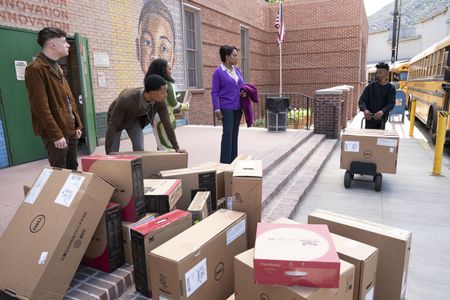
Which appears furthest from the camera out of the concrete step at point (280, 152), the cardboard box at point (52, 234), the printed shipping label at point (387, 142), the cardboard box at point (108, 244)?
the concrete step at point (280, 152)

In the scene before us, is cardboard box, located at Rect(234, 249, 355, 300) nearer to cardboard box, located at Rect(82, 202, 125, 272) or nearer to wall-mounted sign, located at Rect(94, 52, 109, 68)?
cardboard box, located at Rect(82, 202, 125, 272)

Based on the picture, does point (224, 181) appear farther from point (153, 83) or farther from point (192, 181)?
point (153, 83)

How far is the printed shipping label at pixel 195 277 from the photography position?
185 cm

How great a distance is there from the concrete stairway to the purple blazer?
1135mm

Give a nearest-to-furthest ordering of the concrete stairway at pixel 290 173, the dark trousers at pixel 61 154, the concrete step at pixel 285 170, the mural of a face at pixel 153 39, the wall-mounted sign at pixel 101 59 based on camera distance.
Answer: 1. the dark trousers at pixel 61 154
2. the concrete stairway at pixel 290 173
3. the concrete step at pixel 285 170
4. the wall-mounted sign at pixel 101 59
5. the mural of a face at pixel 153 39

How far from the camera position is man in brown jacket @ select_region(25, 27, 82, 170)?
→ 8.99 ft

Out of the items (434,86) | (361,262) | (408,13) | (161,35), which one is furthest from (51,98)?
(408,13)

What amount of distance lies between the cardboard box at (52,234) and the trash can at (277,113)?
6915 millimetres

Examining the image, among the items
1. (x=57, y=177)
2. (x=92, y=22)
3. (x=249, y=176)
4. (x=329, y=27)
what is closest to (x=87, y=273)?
(x=57, y=177)

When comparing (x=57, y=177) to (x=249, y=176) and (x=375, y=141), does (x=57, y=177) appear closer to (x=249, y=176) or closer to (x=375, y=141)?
(x=249, y=176)

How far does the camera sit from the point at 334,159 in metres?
7.24

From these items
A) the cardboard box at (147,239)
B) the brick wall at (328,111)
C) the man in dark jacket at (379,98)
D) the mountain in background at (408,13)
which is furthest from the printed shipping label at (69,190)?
the mountain in background at (408,13)

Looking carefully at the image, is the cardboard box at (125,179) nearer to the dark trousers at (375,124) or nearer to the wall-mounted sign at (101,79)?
the dark trousers at (375,124)

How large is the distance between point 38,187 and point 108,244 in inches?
24.2
